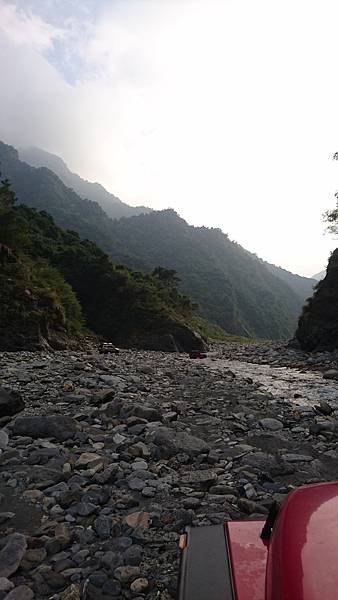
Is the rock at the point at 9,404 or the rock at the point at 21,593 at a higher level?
the rock at the point at 21,593

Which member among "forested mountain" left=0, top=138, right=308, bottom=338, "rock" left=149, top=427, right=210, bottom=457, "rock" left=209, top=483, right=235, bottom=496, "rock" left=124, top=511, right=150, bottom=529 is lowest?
"rock" left=124, top=511, right=150, bottom=529

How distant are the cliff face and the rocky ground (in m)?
21.1

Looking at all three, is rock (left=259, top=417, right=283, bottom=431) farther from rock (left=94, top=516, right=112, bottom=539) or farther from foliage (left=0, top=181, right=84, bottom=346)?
foliage (left=0, top=181, right=84, bottom=346)

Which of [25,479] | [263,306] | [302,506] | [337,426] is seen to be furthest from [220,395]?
[263,306]

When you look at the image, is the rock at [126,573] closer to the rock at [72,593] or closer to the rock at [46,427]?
the rock at [72,593]

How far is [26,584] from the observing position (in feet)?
9.39

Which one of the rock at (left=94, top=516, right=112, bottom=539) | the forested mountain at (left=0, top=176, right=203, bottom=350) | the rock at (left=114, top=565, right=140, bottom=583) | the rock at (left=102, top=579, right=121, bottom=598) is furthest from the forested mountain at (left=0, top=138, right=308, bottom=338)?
the rock at (left=102, top=579, right=121, bottom=598)

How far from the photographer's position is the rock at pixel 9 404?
6715 millimetres

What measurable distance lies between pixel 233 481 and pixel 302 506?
3170 millimetres

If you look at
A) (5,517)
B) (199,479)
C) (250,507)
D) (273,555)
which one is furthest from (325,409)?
(273,555)

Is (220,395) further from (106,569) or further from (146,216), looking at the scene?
(146,216)

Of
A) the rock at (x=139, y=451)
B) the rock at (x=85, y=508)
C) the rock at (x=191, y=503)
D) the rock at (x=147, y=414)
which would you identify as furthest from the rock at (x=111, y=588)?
the rock at (x=147, y=414)

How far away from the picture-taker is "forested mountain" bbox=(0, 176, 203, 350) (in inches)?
662

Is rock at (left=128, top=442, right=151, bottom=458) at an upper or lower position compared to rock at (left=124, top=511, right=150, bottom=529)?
lower
